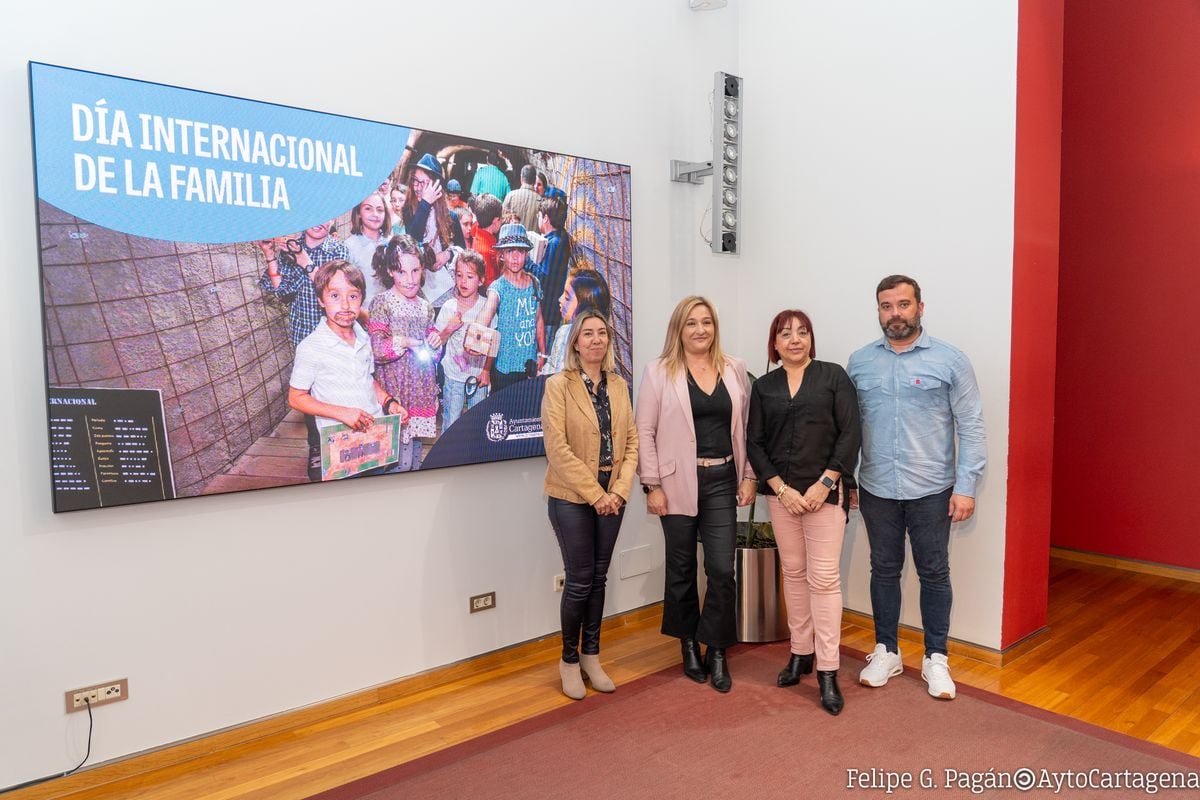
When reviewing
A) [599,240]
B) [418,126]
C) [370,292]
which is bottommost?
[370,292]

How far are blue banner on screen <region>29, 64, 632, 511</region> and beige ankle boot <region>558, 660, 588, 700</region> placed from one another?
3.08 ft

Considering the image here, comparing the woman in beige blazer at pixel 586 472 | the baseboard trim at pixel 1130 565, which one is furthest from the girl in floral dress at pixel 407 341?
the baseboard trim at pixel 1130 565

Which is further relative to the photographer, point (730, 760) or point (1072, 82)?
point (1072, 82)

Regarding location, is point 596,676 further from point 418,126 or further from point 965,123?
point 965,123

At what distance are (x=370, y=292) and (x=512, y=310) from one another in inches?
25.7

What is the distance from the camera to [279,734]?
2.82 meters

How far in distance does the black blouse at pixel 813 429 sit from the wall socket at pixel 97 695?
239cm

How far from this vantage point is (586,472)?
117 inches

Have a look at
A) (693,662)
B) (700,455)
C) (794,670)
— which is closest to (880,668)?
(794,670)

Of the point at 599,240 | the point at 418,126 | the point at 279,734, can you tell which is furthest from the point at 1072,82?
the point at 279,734

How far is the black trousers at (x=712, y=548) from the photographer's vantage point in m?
3.14

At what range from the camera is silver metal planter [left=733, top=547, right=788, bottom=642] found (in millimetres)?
3666

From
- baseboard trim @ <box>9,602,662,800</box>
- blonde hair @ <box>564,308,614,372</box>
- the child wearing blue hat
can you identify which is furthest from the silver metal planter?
the child wearing blue hat

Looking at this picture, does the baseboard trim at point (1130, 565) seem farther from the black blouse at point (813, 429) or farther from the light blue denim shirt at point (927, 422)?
the black blouse at point (813, 429)
